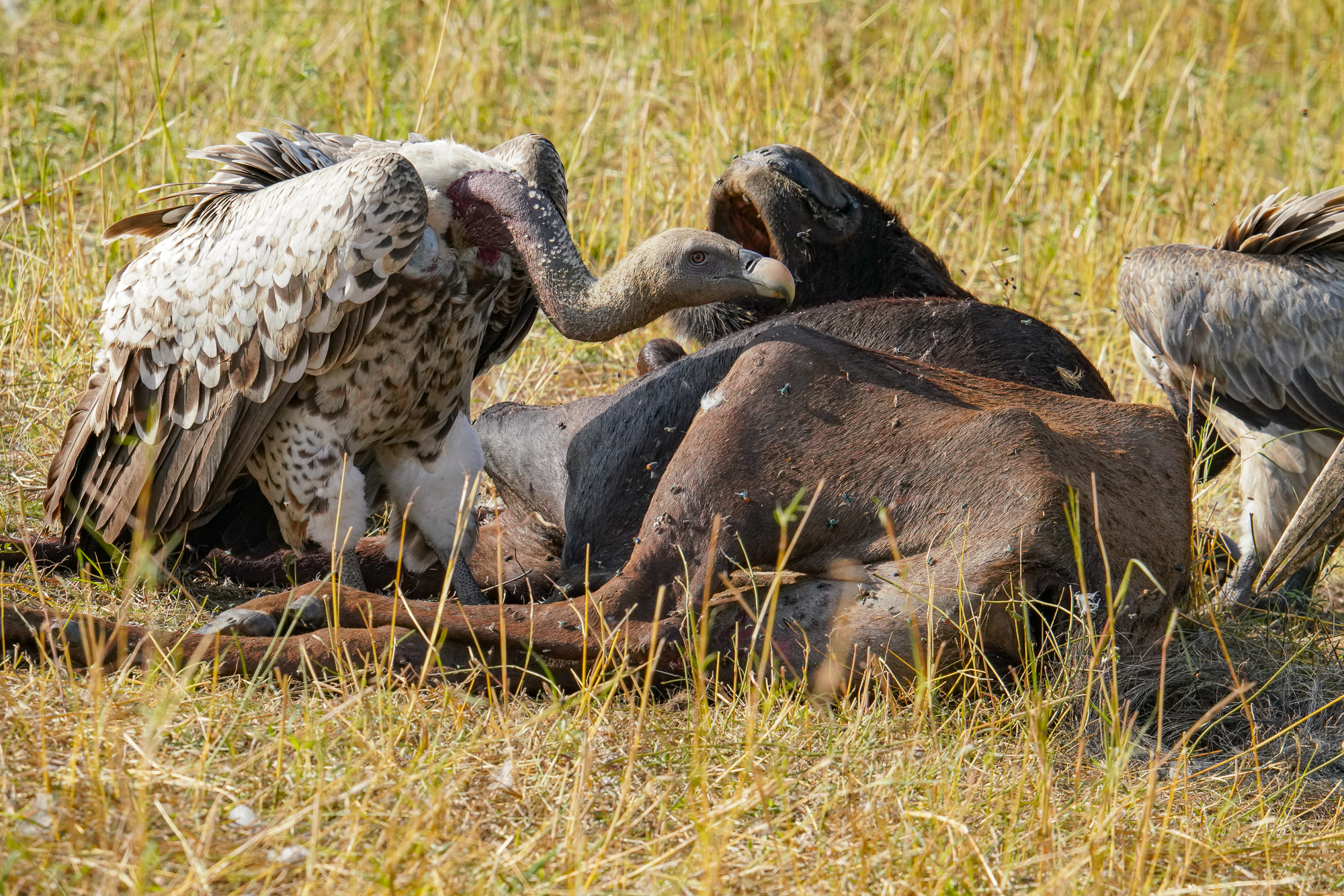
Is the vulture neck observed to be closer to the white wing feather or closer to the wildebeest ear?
the white wing feather

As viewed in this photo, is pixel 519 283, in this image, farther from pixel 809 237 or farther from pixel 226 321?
pixel 809 237

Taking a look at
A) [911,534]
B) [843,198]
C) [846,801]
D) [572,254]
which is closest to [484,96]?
[843,198]

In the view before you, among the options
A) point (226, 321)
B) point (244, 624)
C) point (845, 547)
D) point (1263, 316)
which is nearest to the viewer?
point (244, 624)

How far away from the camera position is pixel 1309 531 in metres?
4.29

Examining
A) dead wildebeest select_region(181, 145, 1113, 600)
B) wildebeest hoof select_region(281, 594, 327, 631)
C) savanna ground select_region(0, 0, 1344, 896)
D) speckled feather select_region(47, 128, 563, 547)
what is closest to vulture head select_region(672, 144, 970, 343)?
dead wildebeest select_region(181, 145, 1113, 600)

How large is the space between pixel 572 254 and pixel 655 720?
137 cm

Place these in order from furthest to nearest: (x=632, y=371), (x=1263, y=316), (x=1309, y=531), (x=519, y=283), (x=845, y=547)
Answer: (x=632, y=371)
(x=1263, y=316)
(x=1309, y=531)
(x=519, y=283)
(x=845, y=547)

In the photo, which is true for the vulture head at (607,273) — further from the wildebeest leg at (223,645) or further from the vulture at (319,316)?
the wildebeest leg at (223,645)

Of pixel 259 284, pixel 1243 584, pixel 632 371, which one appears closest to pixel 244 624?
pixel 259 284

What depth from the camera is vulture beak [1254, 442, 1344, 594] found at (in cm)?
427

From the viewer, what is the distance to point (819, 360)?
3.55 meters

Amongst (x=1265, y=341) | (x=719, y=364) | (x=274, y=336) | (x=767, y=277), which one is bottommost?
(x=1265, y=341)

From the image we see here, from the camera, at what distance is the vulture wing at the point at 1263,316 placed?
191 inches

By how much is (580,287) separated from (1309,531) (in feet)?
7.86
